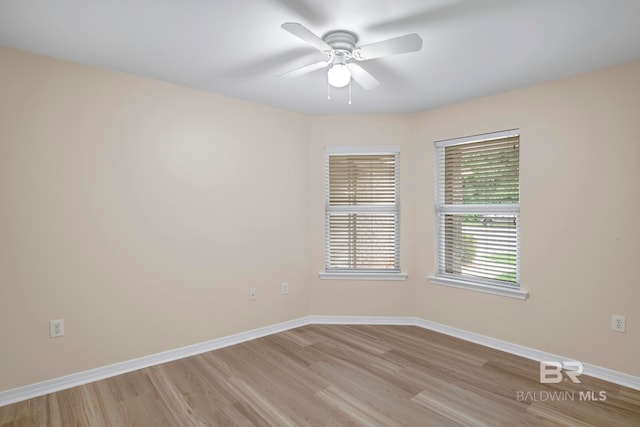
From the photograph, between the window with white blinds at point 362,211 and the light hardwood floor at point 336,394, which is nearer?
the light hardwood floor at point 336,394

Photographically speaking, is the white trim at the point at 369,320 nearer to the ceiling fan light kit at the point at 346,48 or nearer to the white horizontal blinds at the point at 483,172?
the white horizontal blinds at the point at 483,172

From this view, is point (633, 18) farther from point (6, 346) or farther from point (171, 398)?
point (6, 346)

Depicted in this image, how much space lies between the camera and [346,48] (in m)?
2.19

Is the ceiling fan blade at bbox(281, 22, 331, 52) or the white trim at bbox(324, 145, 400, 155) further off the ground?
the ceiling fan blade at bbox(281, 22, 331, 52)

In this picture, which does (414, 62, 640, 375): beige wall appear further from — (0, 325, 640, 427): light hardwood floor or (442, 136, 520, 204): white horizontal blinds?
(0, 325, 640, 427): light hardwood floor

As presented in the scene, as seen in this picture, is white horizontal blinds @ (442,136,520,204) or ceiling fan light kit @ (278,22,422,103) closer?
ceiling fan light kit @ (278,22,422,103)

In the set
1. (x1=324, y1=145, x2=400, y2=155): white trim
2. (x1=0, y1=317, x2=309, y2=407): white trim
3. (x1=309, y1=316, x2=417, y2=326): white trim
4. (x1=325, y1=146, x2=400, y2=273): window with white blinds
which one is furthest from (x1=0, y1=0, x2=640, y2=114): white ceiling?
(x1=309, y1=316, x2=417, y2=326): white trim

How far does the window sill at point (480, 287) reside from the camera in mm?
3088

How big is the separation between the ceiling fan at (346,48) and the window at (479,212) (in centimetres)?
159

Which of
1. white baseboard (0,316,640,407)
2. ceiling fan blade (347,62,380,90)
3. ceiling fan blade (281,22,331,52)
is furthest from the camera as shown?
white baseboard (0,316,640,407)

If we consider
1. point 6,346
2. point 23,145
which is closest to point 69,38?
point 23,145

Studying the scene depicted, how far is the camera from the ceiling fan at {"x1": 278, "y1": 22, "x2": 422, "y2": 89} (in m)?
1.82

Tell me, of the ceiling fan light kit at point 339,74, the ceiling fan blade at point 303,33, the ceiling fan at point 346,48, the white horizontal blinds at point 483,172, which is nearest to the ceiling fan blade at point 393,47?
the ceiling fan at point 346,48

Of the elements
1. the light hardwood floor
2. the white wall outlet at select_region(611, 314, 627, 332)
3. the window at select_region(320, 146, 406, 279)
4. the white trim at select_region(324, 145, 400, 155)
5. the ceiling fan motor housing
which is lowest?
the light hardwood floor
